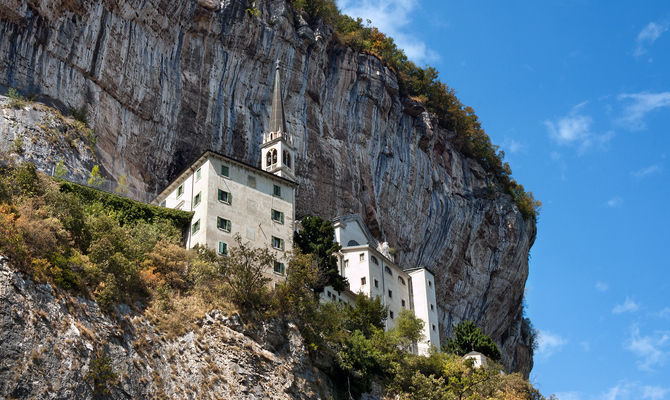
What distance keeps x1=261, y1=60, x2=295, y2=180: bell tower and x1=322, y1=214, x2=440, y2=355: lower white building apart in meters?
5.85

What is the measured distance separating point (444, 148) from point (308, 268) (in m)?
40.5

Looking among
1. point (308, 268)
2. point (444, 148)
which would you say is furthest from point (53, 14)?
point (444, 148)

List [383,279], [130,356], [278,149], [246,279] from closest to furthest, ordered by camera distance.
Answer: [130,356] → [246,279] → [383,279] → [278,149]

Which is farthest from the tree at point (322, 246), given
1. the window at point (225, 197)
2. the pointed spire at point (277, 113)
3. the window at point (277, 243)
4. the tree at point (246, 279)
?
the pointed spire at point (277, 113)

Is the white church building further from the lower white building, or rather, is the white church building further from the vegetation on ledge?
the vegetation on ledge

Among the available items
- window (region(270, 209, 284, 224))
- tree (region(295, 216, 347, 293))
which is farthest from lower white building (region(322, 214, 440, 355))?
window (region(270, 209, 284, 224))

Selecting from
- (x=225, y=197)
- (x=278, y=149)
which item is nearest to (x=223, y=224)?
(x=225, y=197)

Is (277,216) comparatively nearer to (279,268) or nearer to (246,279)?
(279,268)

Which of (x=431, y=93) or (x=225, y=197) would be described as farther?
(x=431, y=93)

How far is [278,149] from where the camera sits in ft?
186

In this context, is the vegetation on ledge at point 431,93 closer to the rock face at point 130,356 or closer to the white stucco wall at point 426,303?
the white stucco wall at point 426,303

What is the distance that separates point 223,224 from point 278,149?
604 inches

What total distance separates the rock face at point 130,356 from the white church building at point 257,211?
6208mm

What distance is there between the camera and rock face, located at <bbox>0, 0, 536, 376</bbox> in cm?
4966
